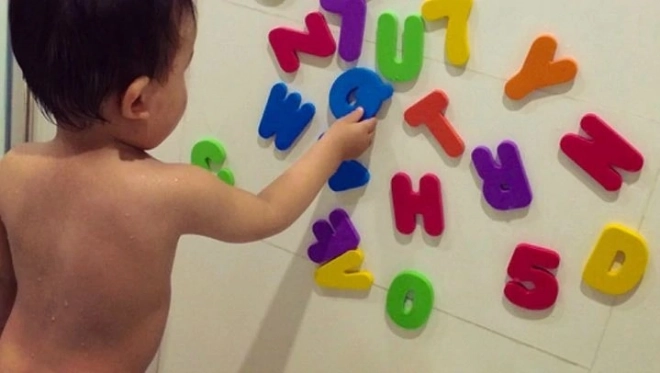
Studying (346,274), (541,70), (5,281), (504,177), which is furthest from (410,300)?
(5,281)

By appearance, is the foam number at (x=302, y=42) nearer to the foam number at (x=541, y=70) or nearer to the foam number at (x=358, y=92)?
the foam number at (x=358, y=92)

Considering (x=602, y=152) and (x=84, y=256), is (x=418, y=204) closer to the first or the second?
(x=602, y=152)

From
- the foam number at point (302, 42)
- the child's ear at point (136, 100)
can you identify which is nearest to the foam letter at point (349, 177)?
the foam number at point (302, 42)

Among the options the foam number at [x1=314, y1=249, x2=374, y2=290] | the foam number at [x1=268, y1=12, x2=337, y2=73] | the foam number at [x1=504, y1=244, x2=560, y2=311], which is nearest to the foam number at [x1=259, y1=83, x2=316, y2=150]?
the foam number at [x1=268, y1=12, x2=337, y2=73]

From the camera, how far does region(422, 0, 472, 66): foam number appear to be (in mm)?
883

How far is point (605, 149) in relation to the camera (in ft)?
2.82

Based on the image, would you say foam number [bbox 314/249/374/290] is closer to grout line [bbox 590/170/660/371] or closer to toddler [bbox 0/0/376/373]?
toddler [bbox 0/0/376/373]

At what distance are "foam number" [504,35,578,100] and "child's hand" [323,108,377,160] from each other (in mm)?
156

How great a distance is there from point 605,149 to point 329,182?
30cm

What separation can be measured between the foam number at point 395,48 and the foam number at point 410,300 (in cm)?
22

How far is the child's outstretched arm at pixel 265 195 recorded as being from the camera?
0.87 m

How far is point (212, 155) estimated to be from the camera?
109 centimetres

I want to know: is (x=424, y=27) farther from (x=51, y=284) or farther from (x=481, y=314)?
(x=51, y=284)

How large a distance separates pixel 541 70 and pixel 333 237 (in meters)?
0.31
